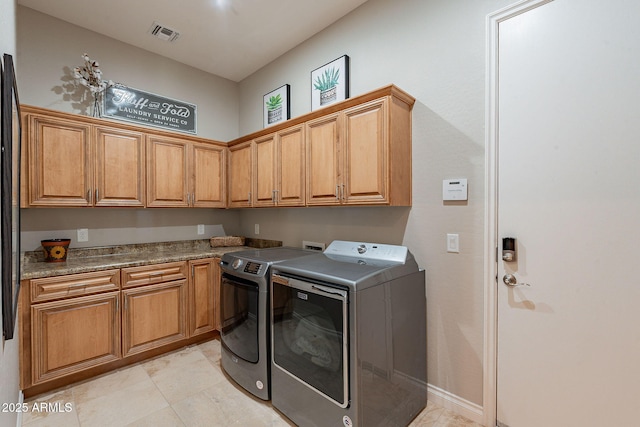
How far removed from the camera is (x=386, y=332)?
1.71m

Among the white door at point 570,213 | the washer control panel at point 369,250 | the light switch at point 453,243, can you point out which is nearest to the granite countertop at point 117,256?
the washer control panel at point 369,250

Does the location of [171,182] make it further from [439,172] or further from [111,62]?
[439,172]

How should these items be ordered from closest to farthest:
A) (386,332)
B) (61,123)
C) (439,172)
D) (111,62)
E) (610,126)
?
(610,126), (386,332), (439,172), (61,123), (111,62)

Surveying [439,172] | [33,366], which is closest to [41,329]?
[33,366]

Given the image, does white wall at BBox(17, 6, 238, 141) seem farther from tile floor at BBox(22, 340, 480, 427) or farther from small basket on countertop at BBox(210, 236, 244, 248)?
tile floor at BBox(22, 340, 480, 427)

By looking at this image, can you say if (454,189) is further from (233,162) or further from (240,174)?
(233,162)

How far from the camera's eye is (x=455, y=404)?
6.37ft

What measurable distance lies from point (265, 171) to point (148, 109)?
150 centimetres

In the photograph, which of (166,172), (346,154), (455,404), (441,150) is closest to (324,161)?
(346,154)

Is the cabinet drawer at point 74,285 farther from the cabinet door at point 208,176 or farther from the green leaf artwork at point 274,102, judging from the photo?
the green leaf artwork at point 274,102

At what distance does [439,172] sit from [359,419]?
1569 millimetres

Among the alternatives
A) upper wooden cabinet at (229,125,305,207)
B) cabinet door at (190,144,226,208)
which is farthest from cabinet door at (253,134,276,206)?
cabinet door at (190,144,226,208)

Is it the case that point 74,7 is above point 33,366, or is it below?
above

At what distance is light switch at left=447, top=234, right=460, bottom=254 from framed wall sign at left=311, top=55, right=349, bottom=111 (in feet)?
4.85
